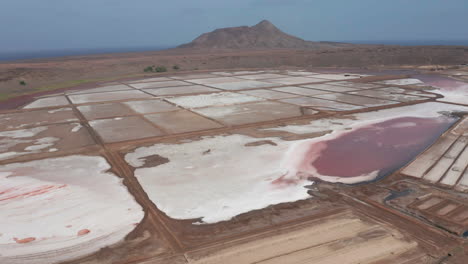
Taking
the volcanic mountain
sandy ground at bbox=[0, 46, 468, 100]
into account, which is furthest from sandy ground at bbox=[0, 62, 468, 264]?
the volcanic mountain

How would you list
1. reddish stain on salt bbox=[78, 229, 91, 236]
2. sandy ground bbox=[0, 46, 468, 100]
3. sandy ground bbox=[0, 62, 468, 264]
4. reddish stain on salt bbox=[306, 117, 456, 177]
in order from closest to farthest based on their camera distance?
sandy ground bbox=[0, 62, 468, 264]
reddish stain on salt bbox=[78, 229, 91, 236]
reddish stain on salt bbox=[306, 117, 456, 177]
sandy ground bbox=[0, 46, 468, 100]

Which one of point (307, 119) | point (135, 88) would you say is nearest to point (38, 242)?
point (307, 119)

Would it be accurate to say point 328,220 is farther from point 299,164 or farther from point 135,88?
point 135,88

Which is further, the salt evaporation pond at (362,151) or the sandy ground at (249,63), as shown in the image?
the sandy ground at (249,63)

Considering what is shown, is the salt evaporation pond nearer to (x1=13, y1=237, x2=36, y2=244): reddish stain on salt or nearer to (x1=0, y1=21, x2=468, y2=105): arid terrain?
(x1=13, y1=237, x2=36, y2=244): reddish stain on salt

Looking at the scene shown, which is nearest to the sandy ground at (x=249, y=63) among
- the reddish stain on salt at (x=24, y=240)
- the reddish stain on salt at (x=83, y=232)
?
the reddish stain on salt at (x=24, y=240)

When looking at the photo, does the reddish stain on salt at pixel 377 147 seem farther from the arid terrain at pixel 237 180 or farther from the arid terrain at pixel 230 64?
the arid terrain at pixel 230 64

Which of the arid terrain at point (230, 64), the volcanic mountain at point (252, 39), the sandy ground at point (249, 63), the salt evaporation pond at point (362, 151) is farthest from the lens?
the volcanic mountain at point (252, 39)
